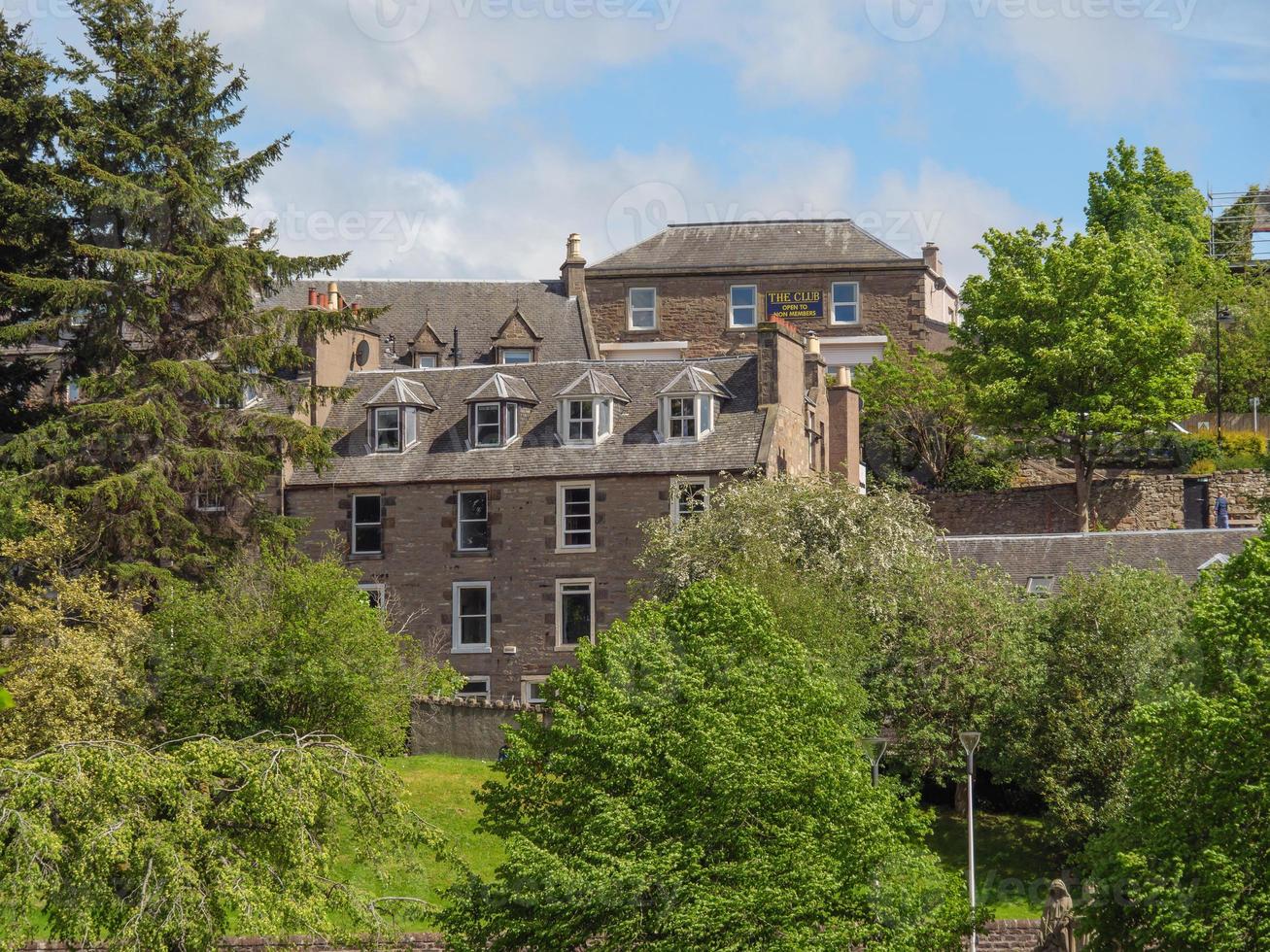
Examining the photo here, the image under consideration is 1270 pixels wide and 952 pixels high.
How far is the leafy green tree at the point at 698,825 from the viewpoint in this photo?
1094 inches

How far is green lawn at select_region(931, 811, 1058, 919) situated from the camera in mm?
37688

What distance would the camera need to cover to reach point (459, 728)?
44.4 metres

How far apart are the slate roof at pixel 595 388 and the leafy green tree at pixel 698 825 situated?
20466 mm

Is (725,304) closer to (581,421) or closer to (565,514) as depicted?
(581,421)

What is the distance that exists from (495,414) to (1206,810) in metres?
27.1

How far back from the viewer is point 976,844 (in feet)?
133

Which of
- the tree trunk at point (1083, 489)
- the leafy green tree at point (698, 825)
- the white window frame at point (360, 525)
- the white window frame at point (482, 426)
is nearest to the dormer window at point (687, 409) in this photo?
the white window frame at point (482, 426)

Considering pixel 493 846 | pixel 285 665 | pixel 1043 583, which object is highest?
pixel 1043 583

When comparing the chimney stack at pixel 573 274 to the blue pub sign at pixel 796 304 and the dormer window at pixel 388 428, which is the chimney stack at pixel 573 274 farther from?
the dormer window at pixel 388 428

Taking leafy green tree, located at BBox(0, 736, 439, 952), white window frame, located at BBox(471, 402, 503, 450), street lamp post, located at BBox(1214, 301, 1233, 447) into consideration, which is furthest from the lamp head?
street lamp post, located at BBox(1214, 301, 1233, 447)

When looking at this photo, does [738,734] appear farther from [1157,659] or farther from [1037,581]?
[1037,581]

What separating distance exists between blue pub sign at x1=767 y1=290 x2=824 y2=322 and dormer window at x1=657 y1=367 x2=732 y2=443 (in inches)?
831

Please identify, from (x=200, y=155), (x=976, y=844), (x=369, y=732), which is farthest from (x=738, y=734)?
(x=200, y=155)

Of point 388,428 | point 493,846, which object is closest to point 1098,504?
point 388,428
